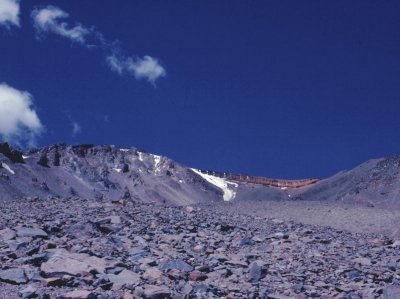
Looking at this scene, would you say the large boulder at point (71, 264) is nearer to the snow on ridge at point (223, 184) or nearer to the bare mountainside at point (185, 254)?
the bare mountainside at point (185, 254)

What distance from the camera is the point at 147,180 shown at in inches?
3807

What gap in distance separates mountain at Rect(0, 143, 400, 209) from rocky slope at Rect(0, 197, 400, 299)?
127ft

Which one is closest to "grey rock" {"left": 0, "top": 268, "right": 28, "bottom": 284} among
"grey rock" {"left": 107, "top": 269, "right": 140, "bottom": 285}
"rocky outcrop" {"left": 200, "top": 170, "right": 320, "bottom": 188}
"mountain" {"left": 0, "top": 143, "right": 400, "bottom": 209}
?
"grey rock" {"left": 107, "top": 269, "right": 140, "bottom": 285}

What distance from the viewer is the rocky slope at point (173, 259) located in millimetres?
8375

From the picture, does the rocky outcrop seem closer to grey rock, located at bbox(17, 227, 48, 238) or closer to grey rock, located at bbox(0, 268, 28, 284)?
grey rock, located at bbox(17, 227, 48, 238)

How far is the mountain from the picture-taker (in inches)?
2451

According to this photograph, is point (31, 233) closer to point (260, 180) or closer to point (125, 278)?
point (125, 278)

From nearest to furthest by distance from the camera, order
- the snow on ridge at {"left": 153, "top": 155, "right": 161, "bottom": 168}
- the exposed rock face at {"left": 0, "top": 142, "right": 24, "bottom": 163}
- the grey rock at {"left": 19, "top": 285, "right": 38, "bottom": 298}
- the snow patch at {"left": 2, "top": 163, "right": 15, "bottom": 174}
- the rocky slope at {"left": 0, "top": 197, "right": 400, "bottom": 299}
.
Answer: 1. the grey rock at {"left": 19, "top": 285, "right": 38, "bottom": 298}
2. the rocky slope at {"left": 0, "top": 197, "right": 400, "bottom": 299}
3. the snow patch at {"left": 2, "top": 163, "right": 15, "bottom": 174}
4. the exposed rock face at {"left": 0, "top": 142, "right": 24, "bottom": 163}
5. the snow on ridge at {"left": 153, "top": 155, "right": 161, "bottom": 168}

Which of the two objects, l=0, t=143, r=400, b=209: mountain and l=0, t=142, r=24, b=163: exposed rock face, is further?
l=0, t=142, r=24, b=163: exposed rock face

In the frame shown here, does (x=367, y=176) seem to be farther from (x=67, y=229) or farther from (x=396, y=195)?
(x=67, y=229)

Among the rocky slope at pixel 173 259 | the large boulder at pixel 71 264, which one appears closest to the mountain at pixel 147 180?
the rocky slope at pixel 173 259

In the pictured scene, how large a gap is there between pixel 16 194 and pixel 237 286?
169ft

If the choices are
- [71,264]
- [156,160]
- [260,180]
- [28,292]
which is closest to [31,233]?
[71,264]

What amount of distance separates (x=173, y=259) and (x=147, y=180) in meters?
86.6
